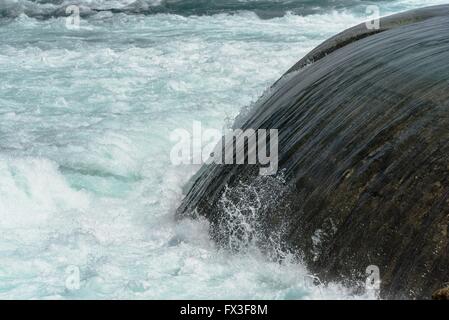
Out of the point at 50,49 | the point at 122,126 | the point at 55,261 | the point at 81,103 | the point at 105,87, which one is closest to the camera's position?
the point at 55,261

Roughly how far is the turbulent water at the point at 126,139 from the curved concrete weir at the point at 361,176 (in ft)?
0.89

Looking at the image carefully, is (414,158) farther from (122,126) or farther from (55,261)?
(122,126)

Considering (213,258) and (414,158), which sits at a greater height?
(414,158)

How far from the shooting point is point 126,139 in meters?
10.1

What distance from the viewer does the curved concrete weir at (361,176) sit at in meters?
4.40

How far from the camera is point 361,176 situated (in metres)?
4.98

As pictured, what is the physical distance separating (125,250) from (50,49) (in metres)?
12.6

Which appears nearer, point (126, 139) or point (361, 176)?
point (361, 176)

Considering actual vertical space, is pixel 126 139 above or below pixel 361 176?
below

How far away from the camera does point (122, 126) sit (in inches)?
423

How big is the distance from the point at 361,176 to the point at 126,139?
563 centimetres

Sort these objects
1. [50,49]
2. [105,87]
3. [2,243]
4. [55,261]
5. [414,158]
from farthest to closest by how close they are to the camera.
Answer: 1. [50,49]
2. [105,87]
3. [2,243]
4. [55,261]
5. [414,158]

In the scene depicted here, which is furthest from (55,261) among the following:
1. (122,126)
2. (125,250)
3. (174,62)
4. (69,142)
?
(174,62)

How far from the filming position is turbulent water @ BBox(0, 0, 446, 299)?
5.49 metres
